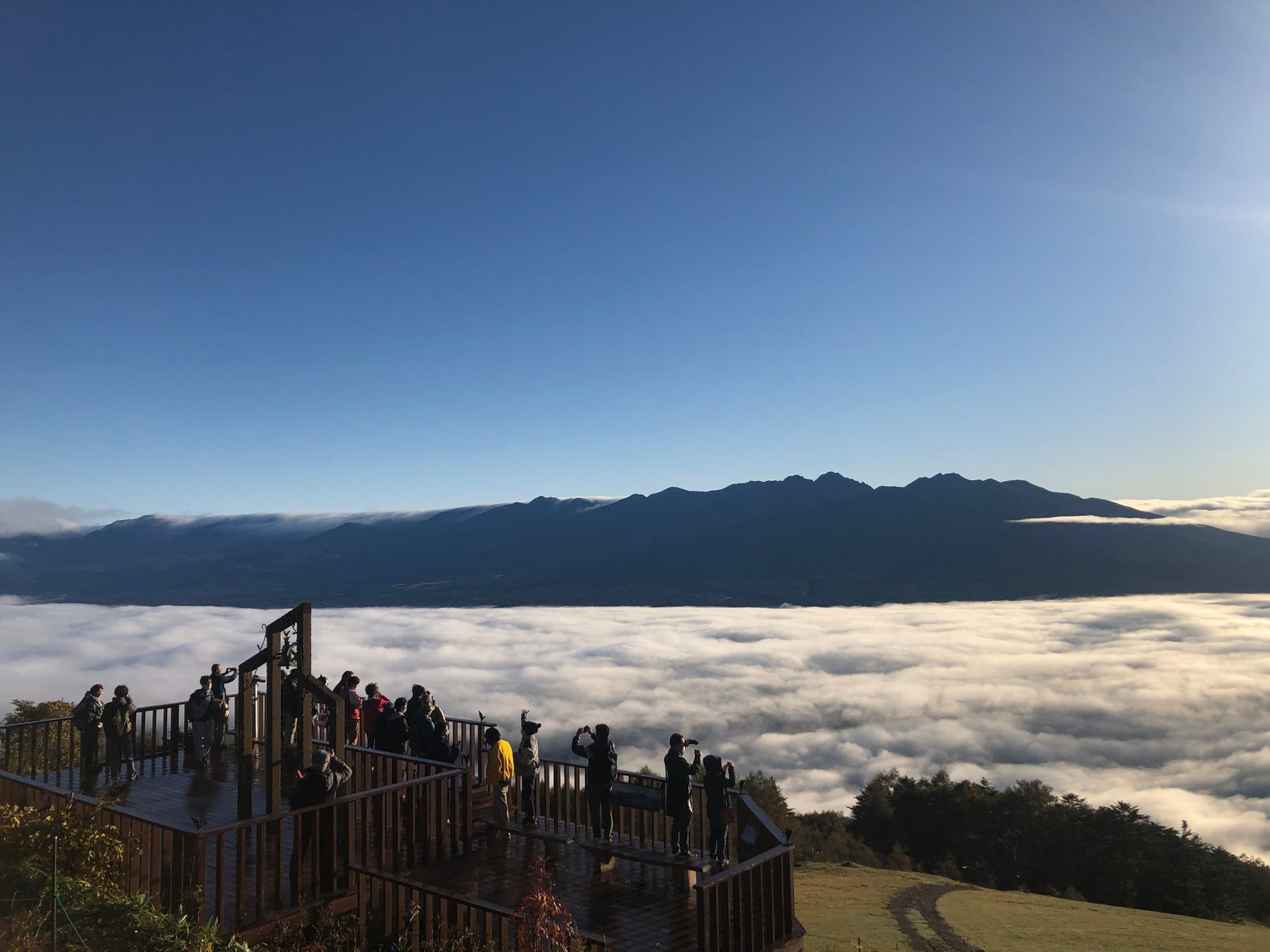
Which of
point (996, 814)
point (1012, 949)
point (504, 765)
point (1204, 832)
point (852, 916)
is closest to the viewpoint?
point (504, 765)

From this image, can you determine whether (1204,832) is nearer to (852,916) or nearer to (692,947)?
(852,916)

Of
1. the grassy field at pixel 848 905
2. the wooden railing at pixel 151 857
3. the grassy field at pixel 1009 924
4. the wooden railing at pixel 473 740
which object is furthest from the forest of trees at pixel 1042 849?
the wooden railing at pixel 151 857

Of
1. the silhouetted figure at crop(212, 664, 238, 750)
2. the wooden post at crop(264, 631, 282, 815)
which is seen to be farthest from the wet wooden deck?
the silhouetted figure at crop(212, 664, 238, 750)

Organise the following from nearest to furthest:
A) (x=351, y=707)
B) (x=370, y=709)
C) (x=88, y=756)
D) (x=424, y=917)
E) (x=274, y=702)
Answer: (x=424, y=917) < (x=274, y=702) < (x=88, y=756) < (x=351, y=707) < (x=370, y=709)

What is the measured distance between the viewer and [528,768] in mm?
12438

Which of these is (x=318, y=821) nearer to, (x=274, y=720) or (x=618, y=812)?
(x=274, y=720)

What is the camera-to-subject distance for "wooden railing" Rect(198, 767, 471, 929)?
863 centimetres

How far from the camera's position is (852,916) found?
47688mm

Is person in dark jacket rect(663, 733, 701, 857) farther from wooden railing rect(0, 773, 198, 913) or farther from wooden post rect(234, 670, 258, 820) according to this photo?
wooden railing rect(0, 773, 198, 913)

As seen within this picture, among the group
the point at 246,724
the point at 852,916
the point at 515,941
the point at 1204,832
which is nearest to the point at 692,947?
the point at 515,941

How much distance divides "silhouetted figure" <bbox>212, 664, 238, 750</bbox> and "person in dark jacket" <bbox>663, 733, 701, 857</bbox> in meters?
9.48

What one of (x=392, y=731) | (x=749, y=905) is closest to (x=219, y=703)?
(x=392, y=731)

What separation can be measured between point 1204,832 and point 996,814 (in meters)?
84.3

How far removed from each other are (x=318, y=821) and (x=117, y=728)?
7.35 metres
